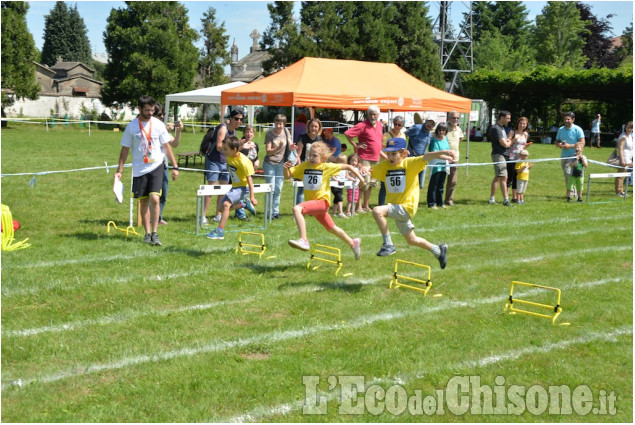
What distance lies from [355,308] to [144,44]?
52404mm

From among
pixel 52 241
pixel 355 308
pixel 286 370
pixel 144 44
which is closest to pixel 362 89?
pixel 52 241

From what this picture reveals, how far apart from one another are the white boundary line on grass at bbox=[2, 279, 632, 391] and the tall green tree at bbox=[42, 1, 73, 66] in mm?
109325

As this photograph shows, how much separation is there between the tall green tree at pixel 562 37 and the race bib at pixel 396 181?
63941 mm

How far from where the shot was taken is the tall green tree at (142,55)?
181 feet

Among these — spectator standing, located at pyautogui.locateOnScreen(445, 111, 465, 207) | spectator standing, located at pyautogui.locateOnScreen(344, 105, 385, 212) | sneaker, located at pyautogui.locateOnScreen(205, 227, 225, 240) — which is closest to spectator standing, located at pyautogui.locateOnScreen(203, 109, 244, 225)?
sneaker, located at pyautogui.locateOnScreen(205, 227, 225, 240)

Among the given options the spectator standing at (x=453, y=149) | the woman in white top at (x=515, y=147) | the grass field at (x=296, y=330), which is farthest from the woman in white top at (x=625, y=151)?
the grass field at (x=296, y=330)

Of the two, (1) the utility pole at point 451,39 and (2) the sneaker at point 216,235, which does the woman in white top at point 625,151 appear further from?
(1) the utility pole at point 451,39

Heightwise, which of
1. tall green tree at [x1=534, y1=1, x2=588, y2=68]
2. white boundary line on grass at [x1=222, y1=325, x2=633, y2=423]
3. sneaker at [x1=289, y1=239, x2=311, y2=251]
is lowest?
white boundary line on grass at [x1=222, y1=325, x2=633, y2=423]

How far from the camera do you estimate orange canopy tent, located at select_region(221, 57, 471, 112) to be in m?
15.6

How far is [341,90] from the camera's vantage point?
1619cm

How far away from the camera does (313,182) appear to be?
8734 millimetres

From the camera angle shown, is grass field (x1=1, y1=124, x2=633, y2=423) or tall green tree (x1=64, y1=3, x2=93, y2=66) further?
tall green tree (x1=64, y1=3, x2=93, y2=66)

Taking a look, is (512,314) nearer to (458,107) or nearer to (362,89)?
(362,89)

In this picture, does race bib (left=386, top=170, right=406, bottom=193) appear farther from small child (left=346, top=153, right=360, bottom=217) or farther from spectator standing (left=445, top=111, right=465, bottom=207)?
spectator standing (left=445, top=111, right=465, bottom=207)
